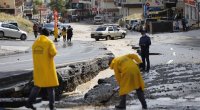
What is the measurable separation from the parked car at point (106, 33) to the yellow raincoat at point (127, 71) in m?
42.3

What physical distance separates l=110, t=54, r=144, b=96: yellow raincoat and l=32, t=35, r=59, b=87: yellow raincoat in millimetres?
1311

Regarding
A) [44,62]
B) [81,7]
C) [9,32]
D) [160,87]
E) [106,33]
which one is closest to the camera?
[44,62]

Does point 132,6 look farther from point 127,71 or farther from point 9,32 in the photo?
point 127,71

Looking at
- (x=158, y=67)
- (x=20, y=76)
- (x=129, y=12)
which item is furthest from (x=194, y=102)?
(x=129, y=12)

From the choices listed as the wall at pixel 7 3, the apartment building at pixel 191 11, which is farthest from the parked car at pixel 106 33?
the wall at pixel 7 3

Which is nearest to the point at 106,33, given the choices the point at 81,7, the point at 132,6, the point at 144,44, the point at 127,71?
the point at 144,44

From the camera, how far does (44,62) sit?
10.3 m

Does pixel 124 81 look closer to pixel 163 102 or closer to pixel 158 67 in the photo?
pixel 163 102

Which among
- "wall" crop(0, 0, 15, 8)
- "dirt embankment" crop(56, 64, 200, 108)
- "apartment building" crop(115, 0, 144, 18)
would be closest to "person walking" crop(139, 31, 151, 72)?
"dirt embankment" crop(56, 64, 200, 108)

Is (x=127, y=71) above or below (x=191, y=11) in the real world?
below

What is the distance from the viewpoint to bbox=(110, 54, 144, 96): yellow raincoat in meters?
10.3

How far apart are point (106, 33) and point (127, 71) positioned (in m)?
43.4

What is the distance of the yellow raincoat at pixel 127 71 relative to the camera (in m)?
10.3

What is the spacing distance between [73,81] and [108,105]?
717 centimetres
